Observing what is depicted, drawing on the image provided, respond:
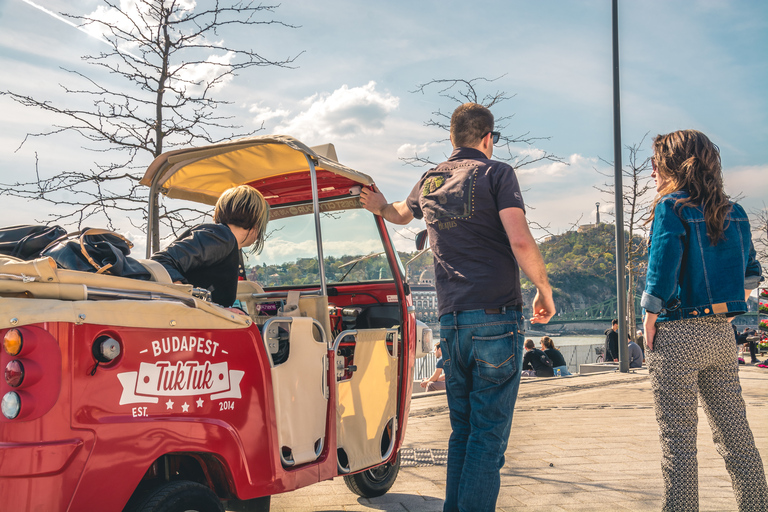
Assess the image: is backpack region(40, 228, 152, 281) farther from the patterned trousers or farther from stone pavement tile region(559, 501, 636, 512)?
stone pavement tile region(559, 501, 636, 512)

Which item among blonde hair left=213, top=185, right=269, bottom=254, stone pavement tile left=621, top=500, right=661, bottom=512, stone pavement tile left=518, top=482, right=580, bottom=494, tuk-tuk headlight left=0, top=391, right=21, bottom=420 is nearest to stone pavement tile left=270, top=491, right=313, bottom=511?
stone pavement tile left=518, top=482, right=580, bottom=494

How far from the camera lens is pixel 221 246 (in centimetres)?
326

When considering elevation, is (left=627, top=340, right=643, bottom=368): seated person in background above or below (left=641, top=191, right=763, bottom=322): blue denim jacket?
below

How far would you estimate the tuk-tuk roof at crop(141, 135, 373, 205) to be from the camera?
3.76 m

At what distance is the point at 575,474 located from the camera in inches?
192

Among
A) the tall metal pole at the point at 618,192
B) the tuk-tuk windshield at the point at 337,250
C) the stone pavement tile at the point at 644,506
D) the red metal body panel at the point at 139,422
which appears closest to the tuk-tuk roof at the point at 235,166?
the tuk-tuk windshield at the point at 337,250

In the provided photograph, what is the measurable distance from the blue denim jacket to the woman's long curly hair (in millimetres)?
40

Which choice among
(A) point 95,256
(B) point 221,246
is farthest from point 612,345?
(A) point 95,256

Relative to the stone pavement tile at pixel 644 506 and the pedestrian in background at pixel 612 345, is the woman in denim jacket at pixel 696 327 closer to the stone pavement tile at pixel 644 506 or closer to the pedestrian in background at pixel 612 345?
the stone pavement tile at pixel 644 506

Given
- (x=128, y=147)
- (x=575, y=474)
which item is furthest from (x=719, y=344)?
(x=128, y=147)

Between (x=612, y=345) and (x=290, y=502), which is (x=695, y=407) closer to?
(x=290, y=502)

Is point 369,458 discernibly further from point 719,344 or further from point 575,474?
point 719,344

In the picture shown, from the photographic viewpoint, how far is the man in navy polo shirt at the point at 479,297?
3.00 metres

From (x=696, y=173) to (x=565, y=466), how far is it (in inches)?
114
